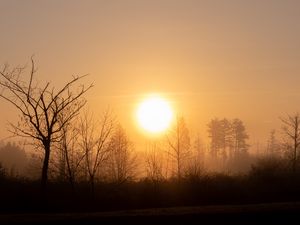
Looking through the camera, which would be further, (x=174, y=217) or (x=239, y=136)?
(x=239, y=136)

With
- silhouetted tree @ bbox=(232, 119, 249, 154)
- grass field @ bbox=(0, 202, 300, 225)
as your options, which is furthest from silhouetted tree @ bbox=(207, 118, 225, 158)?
grass field @ bbox=(0, 202, 300, 225)

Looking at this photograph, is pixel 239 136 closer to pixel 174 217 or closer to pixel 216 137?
pixel 216 137

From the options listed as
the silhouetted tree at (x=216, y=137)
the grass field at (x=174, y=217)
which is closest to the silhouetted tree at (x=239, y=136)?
the silhouetted tree at (x=216, y=137)

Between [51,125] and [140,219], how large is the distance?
5.42 meters

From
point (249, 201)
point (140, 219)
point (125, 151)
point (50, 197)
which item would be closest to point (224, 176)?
point (249, 201)

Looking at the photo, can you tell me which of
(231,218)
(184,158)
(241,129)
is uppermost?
(241,129)

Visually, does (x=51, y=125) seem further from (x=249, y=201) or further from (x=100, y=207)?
(x=249, y=201)

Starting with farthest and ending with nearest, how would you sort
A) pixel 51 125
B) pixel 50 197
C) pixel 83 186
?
pixel 83 186
pixel 50 197
pixel 51 125

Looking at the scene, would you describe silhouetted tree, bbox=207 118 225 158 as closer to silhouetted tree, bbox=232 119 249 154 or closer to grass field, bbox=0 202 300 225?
silhouetted tree, bbox=232 119 249 154

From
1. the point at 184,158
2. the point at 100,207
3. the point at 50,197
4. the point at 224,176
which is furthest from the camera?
the point at 184,158

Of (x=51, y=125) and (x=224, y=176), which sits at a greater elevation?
(x=51, y=125)

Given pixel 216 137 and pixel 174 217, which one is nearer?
pixel 174 217

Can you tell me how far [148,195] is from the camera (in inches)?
963

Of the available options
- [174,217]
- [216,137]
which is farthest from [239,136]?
[174,217]
